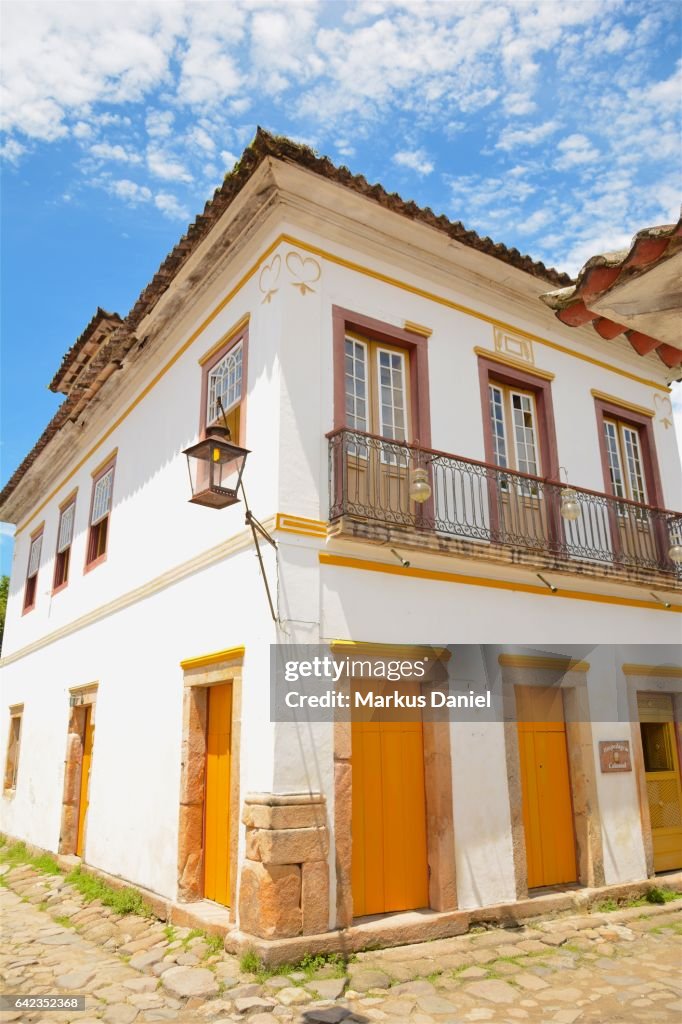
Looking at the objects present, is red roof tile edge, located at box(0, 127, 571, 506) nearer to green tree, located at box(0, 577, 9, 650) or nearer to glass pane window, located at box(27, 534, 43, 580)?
glass pane window, located at box(27, 534, 43, 580)

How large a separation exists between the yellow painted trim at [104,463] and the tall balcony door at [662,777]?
23.3 ft

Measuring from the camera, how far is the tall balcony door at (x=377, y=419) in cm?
654

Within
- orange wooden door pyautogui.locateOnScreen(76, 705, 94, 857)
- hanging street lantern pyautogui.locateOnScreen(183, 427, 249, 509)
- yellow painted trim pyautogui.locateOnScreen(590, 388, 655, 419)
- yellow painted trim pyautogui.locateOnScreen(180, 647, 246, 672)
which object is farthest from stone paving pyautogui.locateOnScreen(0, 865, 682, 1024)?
yellow painted trim pyautogui.locateOnScreen(590, 388, 655, 419)

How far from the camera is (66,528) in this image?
11.7m

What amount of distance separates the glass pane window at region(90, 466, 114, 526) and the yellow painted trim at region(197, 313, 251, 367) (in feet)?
9.62

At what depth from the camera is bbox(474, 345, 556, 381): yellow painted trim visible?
7980mm

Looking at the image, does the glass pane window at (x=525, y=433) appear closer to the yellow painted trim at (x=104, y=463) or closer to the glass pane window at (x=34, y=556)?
the yellow painted trim at (x=104, y=463)

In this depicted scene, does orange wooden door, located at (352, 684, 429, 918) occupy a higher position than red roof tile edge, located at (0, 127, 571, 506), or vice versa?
red roof tile edge, located at (0, 127, 571, 506)

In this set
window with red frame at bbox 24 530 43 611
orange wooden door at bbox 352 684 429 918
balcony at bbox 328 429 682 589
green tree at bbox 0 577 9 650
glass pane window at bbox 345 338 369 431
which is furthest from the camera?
green tree at bbox 0 577 9 650

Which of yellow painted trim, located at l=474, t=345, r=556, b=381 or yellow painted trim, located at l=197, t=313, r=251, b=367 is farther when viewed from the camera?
yellow painted trim, located at l=474, t=345, r=556, b=381

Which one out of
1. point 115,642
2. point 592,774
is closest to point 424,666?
point 592,774

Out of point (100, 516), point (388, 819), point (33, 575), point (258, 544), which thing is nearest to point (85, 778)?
point (100, 516)

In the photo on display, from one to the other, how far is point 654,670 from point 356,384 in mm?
4616

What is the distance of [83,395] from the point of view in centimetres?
1045
